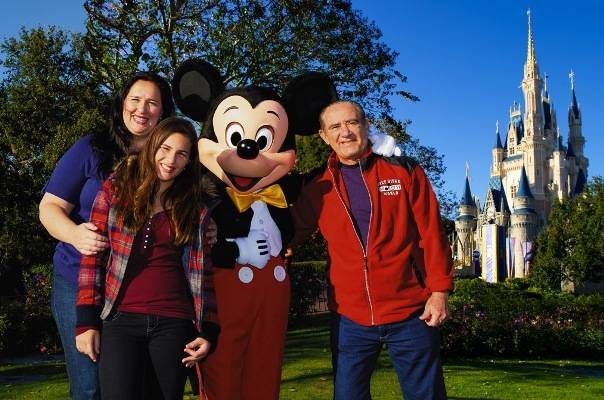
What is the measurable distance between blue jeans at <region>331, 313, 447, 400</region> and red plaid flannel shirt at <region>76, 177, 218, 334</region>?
0.86m

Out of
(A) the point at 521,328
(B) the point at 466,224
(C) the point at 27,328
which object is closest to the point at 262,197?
(A) the point at 521,328

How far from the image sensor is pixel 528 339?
12.6 metres

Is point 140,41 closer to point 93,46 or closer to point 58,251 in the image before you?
point 93,46

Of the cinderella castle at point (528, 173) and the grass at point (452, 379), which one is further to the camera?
the cinderella castle at point (528, 173)

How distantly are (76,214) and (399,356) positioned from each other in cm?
198

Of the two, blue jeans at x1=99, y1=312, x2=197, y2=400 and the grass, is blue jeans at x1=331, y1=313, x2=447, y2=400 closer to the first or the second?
blue jeans at x1=99, y1=312, x2=197, y2=400

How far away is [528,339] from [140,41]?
9437 millimetres

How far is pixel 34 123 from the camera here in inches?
653

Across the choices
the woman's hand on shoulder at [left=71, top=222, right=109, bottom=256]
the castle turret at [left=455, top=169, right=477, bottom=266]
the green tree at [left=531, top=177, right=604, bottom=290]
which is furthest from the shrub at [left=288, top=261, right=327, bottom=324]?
the castle turret at [left=455, top=169, right=477, bottom=266]

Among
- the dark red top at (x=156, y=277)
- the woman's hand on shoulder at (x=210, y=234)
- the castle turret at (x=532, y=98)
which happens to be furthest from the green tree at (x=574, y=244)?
the castle turret at (x=532, y=98)

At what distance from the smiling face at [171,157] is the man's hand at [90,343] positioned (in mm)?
843

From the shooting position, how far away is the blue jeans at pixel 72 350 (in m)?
3.13

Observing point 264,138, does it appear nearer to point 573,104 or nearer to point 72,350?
point 72,350

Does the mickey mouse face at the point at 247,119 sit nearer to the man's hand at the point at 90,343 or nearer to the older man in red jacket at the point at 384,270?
the older man in red jacket at the point at 384,270
